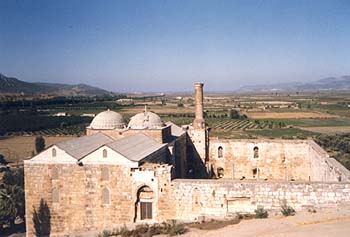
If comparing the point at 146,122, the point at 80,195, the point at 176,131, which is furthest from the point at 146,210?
the point at 176,131

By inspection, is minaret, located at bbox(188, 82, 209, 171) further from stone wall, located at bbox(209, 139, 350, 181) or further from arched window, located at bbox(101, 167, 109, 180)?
arched window, located at bbox(101, 167, 109, 180)

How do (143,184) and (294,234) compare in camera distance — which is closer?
(294,234)

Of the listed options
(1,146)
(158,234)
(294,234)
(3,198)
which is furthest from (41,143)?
(294,234)

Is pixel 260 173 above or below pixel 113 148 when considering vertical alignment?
below

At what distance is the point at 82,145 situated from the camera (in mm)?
19500

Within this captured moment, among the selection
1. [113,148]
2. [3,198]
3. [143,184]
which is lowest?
[3,198]

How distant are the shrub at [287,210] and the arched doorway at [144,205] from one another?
5.27 metres

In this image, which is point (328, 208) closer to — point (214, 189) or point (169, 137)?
point (214, 189)

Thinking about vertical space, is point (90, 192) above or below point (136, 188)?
below

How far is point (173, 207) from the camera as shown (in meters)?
16.6

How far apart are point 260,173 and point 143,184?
11.1m

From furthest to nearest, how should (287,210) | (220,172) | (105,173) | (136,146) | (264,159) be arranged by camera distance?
(220,172), (264,159), (136,146), (105,173), (287,210)

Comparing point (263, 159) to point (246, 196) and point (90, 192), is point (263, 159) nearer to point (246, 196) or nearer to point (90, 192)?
point (246, 196)

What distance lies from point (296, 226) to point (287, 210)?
2.07 metres
